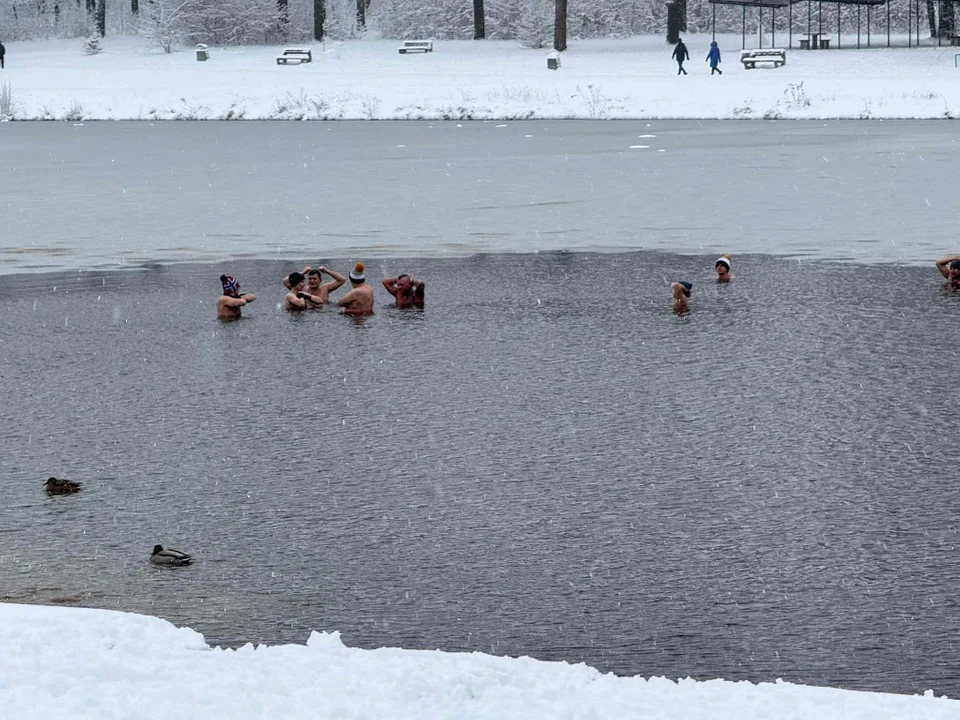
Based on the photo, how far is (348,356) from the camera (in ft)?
42.1

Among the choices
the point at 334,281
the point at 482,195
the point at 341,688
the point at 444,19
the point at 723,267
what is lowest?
the point at 341,688

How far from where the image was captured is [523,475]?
886 cm

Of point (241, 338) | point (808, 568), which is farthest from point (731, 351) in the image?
point (808, 568)

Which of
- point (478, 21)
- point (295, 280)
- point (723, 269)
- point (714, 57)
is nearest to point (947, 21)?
point (714, 57)

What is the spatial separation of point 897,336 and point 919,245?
6.35m

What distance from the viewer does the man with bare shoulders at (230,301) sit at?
1459 cm

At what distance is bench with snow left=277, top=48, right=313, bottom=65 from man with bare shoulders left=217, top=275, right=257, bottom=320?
57.8 m

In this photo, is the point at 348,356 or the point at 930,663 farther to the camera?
the point at 348,356

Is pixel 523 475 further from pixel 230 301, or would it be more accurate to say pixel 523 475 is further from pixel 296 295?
pixel 296 295

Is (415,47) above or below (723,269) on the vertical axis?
above

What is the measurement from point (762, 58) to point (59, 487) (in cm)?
5554

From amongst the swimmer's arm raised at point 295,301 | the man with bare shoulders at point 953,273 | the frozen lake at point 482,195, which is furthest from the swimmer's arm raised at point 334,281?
the man with bare shoulders at point 953,273

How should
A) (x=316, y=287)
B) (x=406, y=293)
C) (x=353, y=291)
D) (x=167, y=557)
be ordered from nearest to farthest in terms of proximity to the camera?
(x=167, y=557) → (x=353, y=291) → (x=406, y=293) → (x=316, y=287)

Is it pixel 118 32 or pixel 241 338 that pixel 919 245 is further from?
pixel 118 32
